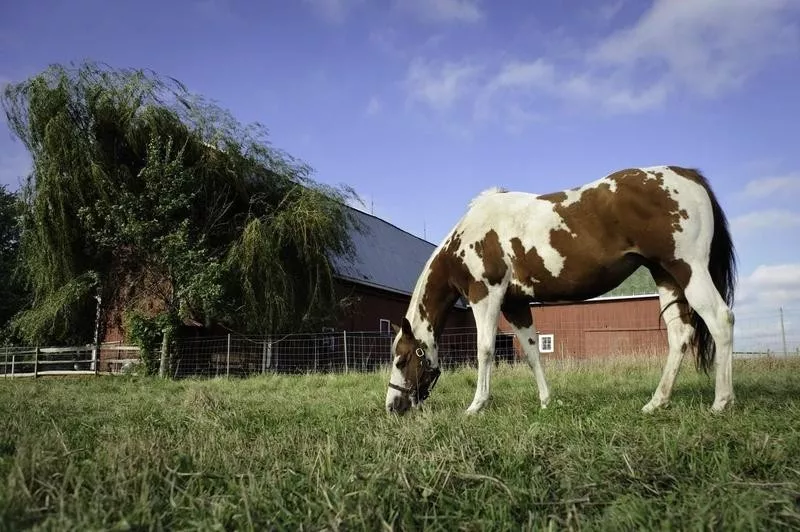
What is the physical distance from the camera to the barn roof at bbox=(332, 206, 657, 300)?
23812 millimetres

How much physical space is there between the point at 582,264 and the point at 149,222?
14668mm

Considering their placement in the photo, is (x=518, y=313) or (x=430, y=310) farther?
(x=430, y=310)

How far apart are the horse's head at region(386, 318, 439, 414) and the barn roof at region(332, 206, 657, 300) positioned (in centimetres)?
1462

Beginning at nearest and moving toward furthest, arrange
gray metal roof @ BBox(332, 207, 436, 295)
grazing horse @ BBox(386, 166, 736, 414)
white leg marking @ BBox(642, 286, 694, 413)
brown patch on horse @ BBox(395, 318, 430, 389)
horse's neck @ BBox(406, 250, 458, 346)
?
1. grazing horse @ BBox(386, 166, 736, 414)
2. white leg marking @ BBox(642, 286, 694, 413)
3. brown patch on horse @ BBox(395, 318, 430, 389)
4. horse's neck @ BBox(406, 250, 458, 346)
5. gray metal roof @ BBox(332, 207, 436, 295)

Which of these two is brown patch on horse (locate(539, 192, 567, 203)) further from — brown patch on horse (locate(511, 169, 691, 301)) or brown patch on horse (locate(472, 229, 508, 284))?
brown patch on horse (locate(472, 229, 508, 284))

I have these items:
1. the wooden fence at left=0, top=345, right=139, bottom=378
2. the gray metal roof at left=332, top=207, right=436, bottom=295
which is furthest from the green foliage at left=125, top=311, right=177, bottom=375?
the gray metal roof at left=332, top=207, right=436, bottom=295

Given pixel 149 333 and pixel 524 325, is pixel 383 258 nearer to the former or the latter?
pixel 149 333

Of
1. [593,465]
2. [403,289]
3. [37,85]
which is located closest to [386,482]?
[593,465]

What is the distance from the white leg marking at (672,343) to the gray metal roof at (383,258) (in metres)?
15.4

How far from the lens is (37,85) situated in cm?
1661

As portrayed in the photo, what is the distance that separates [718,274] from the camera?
17.4 ft

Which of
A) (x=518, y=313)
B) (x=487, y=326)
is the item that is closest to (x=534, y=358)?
(x=518, y=313)

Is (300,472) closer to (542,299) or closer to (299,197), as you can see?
(542,299)

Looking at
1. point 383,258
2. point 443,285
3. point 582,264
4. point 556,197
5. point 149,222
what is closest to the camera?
point 582,264
